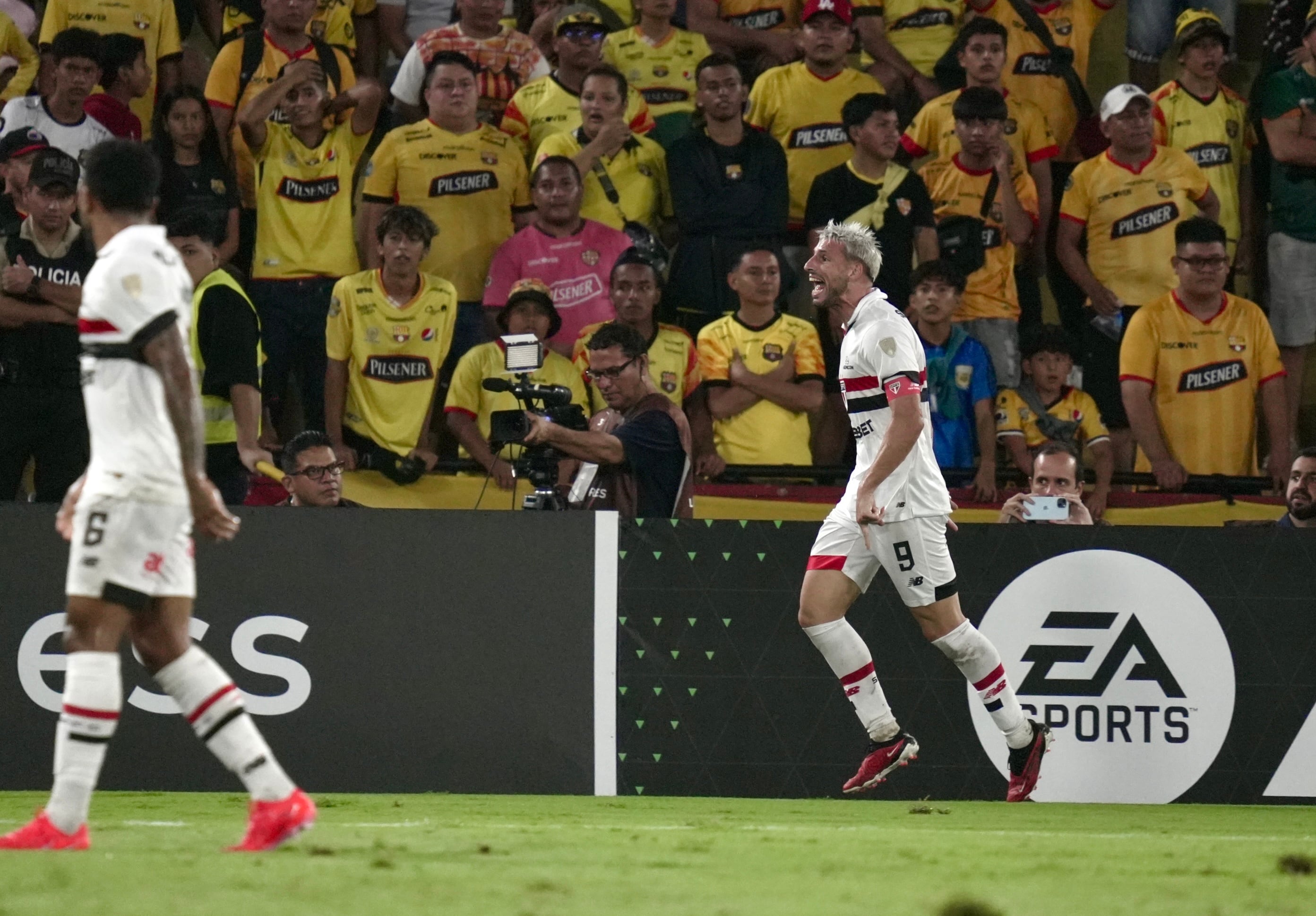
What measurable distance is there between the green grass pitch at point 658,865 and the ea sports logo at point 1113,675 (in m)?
1.05

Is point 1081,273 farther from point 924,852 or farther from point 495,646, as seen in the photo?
point 924,852

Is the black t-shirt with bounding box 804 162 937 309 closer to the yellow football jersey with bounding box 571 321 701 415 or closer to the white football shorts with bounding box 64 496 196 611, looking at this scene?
the yellow football jersey with bounding box 571 321 701 415

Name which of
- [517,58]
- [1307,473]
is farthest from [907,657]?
[517,58]

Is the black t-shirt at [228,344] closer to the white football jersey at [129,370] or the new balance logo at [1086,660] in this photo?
the new balance logo at [1086,660]

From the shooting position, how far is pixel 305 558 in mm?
8984

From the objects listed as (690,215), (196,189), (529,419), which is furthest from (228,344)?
(690,215)

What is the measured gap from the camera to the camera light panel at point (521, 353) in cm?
931

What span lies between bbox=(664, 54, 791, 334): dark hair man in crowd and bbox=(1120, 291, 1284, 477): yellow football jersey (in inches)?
101

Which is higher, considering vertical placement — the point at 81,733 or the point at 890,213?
the point at 890,213

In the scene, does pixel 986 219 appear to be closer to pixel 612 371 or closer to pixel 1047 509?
pixel 1047 509

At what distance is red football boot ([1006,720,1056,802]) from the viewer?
8352 mm

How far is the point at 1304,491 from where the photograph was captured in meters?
9.87

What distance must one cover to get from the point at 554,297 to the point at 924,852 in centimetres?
631

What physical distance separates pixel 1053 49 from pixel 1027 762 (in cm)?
663
